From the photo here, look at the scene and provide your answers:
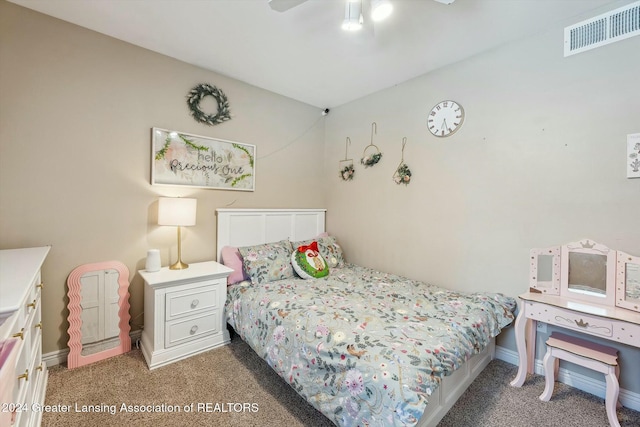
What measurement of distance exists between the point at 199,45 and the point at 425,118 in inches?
85.1

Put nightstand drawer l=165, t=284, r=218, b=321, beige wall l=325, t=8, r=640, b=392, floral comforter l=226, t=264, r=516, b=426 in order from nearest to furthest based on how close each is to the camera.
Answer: floral comforter l=226, t=264, r=516, b=426
beige wall l=325, t=8, r=640, b=392
nightstand drawer l=165, t=284, r=218, b=321

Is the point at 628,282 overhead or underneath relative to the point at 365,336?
overhead

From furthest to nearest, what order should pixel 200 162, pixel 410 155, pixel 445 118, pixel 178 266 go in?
pixel 410 155 → pixel 200 162 → pixel 445 118 → pixel 178 266

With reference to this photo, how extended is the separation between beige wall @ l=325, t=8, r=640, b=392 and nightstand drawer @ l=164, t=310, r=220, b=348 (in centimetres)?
178

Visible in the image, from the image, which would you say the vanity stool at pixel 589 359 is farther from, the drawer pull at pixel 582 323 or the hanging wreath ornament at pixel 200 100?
the hanging wreath ornament at pixel 200 100

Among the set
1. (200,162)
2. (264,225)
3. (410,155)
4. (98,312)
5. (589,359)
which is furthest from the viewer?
(264,225)

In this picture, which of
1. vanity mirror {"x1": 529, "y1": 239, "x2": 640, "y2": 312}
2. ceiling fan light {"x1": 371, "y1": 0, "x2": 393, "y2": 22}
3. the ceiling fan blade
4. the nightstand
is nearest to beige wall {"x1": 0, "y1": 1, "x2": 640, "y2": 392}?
vanity mirror {"x1": 529, "y1": 239, "x2": 640, "y2": 312}

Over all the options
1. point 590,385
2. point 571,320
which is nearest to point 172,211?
point 571,320

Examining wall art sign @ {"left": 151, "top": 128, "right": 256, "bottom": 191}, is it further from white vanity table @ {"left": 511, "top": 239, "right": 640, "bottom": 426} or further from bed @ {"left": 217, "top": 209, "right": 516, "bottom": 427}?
white vanity table @ {"left": 511, "top": 239, "right": 640, "bottom": 426}

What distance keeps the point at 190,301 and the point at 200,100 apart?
1.88 metres

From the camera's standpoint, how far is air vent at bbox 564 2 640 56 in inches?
67.2

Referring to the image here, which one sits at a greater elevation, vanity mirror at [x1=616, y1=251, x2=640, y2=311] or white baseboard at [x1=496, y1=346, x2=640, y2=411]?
vanity mirror at [x1=616, y1=251, x2=640, y2=311]

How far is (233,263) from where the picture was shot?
267 centimetres

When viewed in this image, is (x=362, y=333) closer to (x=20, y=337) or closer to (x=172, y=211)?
(x=20, y=337)
